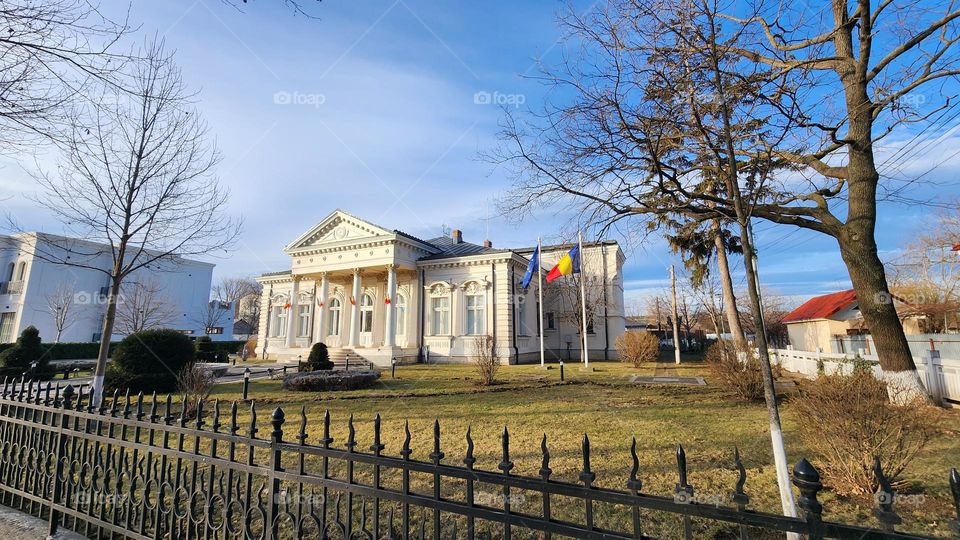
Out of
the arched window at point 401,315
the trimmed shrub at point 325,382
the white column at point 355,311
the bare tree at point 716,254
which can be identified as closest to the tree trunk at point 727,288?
the bare tree at point 716,254

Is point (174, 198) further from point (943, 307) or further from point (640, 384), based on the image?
point (943, 307)

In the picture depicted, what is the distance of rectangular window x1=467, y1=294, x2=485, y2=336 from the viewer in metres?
25.9

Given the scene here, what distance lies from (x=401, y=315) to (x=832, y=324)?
30.8 meters

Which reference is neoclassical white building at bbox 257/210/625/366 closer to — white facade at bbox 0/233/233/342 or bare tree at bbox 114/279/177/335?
bare tree at bbox 114/279/177/335

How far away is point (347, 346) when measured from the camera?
26641mm

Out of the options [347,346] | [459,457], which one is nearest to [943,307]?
[459,457]

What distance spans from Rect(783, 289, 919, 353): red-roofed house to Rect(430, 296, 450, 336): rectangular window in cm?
2298

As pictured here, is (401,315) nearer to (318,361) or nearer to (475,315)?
(475,315)

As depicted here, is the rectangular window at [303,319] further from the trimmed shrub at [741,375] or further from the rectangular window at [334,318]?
the trimmed shrub at [741,375]

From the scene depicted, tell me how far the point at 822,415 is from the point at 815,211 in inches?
254

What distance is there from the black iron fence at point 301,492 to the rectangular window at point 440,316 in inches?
842

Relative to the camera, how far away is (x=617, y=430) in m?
7.16

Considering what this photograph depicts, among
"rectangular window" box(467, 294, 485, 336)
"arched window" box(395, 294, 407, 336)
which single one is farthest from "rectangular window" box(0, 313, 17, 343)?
"rectangular window" box(467, 294, 485, 336)

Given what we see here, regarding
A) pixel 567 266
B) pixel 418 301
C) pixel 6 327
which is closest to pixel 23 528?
pixel 567 266
